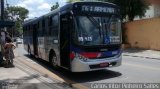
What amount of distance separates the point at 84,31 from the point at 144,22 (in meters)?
19.0

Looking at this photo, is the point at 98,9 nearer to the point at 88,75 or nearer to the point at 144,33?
the point at 88,75

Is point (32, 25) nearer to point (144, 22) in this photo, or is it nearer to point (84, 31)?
point (84, 31)

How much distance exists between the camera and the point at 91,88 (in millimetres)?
10438

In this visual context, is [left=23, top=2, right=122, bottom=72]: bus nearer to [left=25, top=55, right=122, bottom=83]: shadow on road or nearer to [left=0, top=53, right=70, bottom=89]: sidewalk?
[left=25, top=55, right=122, bottom=83]: shadow on road

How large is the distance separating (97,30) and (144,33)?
18525 millimetres

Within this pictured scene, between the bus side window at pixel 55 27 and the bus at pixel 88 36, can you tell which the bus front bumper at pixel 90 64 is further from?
the bus side window at pixel 55 27

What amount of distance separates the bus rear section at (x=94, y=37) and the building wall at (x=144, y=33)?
15718 millimetres

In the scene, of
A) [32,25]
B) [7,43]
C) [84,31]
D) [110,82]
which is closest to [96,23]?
[84,31]

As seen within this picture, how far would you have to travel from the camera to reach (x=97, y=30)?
39.4 feet

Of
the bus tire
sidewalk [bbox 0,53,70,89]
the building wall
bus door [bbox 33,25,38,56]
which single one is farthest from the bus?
the building wall

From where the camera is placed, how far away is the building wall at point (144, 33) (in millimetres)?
27656

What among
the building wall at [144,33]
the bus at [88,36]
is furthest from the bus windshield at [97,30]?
the building wall at [144,33]

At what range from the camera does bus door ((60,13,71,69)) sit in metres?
12.3

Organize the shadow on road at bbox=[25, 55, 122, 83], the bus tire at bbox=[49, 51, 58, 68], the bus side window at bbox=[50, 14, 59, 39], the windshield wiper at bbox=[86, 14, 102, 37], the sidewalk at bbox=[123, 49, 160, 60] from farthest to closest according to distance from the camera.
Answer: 1. the sidewalk at bbox=[123, 49, 160, 60]
2. the bus tire at bbox=[49, 51, 58, 68]
3. the bus side window at bbox=[50, 14, 59, 39]
4. the shadow on road at bbox=[25, 55, 122, 83]
5. the windshield wiper at bbox=[86, 14, 102, 37]
